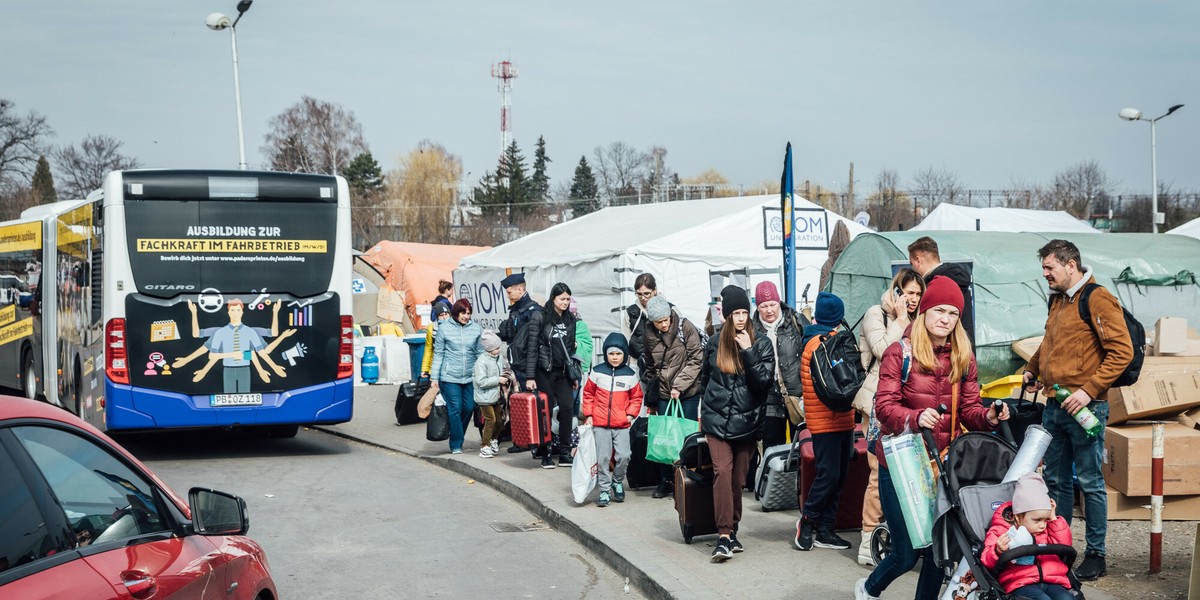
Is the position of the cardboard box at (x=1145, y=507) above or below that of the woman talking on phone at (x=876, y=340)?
below

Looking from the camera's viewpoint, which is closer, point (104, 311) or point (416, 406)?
point (104, 311)

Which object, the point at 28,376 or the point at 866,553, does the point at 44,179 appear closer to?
the point at 28,376

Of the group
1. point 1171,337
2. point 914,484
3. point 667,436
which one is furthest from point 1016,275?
point 914,484

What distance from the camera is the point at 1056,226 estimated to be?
25.6 meters

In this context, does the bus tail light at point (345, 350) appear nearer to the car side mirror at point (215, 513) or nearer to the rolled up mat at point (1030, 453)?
the car side mirror at point (215, 513)

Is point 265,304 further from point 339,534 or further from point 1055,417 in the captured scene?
point 1055,417

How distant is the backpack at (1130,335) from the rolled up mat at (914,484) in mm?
1762

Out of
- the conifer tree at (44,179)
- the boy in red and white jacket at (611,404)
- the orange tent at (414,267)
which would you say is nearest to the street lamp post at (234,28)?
the orange tent at (414,267)

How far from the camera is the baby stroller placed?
478 cm

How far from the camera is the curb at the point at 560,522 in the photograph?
7.21m

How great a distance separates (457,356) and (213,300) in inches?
111

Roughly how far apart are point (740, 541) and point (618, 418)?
1930 millimetres

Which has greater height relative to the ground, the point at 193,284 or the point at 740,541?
the point at 193,284

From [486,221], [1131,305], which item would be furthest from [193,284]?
[486,221]
